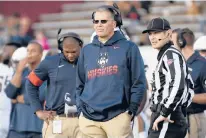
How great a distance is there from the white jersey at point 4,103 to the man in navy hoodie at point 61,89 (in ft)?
6.89

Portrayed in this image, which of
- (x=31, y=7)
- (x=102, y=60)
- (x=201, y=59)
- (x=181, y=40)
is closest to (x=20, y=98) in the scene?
(x=181, y=40)

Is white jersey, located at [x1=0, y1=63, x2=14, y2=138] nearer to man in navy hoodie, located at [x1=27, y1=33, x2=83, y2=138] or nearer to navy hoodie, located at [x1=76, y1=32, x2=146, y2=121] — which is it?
man in navy hoodie, located at [x1=27, y1=33, x2=83, y2=138]

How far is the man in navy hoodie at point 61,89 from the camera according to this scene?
31.1 feet

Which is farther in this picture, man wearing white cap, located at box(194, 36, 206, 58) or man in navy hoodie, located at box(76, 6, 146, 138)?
man wearing white cap, located at box(194, 36, 206, 58)

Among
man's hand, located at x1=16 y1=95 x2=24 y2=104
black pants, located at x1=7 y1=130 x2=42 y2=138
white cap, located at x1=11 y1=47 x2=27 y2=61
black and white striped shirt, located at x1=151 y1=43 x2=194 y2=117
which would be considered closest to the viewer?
black and white striped shirt, located at x1=151 y1=43 x2=194 y2=117

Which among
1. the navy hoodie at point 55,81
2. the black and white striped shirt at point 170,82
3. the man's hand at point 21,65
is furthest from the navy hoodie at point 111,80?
the man's hand at point 21,65

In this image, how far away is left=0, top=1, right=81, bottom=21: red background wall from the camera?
24603 millimetres

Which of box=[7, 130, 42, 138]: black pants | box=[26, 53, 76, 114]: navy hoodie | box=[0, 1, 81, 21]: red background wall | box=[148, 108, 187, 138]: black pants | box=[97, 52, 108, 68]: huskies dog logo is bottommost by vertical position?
box=[7, 130, 42, 138]: black pants

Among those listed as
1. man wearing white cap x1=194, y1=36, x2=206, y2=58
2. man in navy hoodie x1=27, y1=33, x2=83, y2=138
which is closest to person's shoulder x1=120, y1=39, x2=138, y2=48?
man in navy hoodie x1=27, y1=33, x2=83, y2=138

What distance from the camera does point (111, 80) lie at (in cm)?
832

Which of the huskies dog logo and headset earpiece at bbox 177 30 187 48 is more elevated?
headset earpiece at bbox 177 30 187 48

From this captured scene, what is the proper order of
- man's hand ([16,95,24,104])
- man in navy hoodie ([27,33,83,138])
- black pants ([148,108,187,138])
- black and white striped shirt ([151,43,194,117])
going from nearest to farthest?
1. black and white striped shirt ([151,43,194,117])
2. black pants ([148,108,187,138])
3. man in navy hoodie ([27,33,83,138])
4. man's hand ([16,95,24,104])

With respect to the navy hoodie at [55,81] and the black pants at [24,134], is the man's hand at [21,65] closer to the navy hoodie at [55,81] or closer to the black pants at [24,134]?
the black pants at [24,134]

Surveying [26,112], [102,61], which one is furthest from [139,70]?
[26,112]
